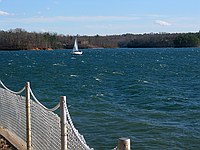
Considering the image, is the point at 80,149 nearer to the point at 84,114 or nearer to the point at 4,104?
the point at 4,104

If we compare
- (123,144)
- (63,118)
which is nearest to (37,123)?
(63,118)

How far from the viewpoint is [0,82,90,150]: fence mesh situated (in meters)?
6.81

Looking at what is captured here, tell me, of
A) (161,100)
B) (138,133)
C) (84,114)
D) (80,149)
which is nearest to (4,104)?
(80,149)

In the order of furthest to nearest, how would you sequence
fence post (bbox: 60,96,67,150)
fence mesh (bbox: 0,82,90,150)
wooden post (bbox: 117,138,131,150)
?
fence mesh (bbox: 0,82,90,150)
fence post (bbox: 60,96,67,150)
wooden post (bbox: 117,138,131,150)

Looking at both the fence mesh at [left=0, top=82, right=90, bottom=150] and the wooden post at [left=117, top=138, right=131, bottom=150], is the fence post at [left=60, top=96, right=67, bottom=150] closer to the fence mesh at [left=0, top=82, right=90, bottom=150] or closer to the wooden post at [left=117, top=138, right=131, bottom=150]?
the fence mesh at [left=0, top=82, right=90, bottom=150]

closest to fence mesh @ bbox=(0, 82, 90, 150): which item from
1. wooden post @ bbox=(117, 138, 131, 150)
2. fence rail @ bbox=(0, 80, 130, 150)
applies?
fence rail @ bbox=(0, 80, 130, 150)

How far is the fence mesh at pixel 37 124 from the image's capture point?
6.81 meters

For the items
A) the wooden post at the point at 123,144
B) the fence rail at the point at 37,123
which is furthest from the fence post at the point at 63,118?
the wooden post at the point at 123,144

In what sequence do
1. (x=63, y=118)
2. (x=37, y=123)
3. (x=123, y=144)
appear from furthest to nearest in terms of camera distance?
(x=37, y=123)
(x=63, y=118)
(x=123, y=144)

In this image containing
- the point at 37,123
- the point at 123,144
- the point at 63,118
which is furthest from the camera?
the point at 37,123

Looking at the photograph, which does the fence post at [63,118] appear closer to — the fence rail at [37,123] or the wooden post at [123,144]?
the fence rail at [37,123]

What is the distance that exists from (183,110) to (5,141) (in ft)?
49.6

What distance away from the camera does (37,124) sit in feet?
27.7

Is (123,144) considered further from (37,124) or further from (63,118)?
(37,124)
